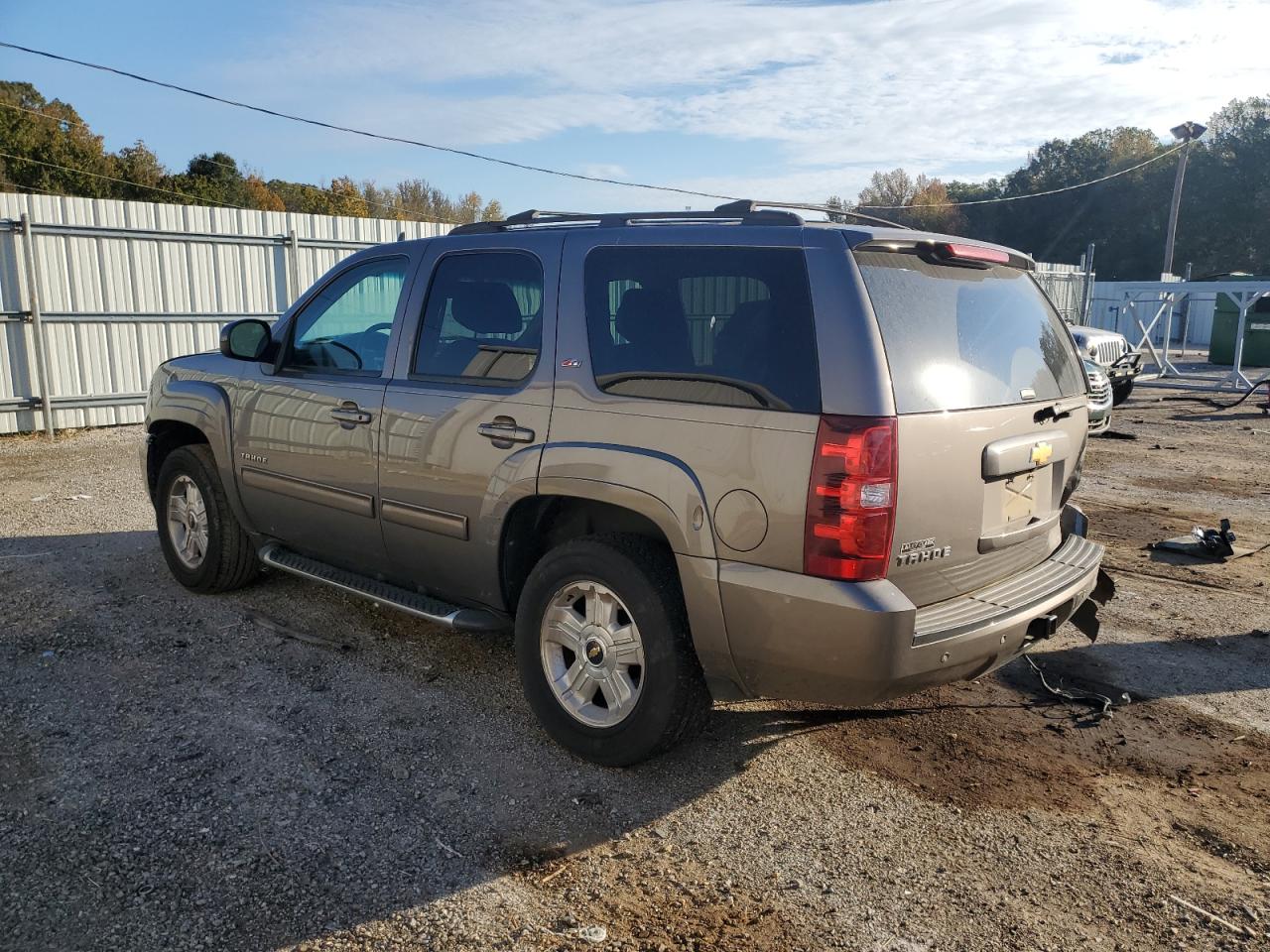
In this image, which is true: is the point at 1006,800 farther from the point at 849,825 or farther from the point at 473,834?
the point at 473,834

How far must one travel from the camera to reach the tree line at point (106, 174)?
40.3m

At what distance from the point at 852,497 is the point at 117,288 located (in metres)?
12.0

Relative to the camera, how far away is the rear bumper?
2994 mm

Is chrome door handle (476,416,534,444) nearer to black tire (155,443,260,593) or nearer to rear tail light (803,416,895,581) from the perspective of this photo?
rear tail light (803,416,895,581)

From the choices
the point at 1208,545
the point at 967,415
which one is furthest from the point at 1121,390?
the point at 967,415

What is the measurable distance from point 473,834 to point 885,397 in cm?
196

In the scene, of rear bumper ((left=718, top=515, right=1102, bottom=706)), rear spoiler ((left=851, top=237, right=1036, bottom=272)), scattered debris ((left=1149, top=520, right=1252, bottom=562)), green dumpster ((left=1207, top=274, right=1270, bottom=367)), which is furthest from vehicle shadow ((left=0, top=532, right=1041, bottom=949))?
green dumpster ((left=1207, top=274, right=1270, bottom=367))

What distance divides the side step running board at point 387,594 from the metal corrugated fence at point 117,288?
27.5ft

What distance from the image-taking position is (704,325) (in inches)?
135

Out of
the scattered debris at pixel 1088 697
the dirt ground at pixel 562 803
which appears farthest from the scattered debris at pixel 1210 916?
the scattered debris at pixel 1088 697

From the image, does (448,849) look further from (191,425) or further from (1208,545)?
(1208,545)

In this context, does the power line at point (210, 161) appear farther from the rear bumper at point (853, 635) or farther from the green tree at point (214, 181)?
the rear bumper at point (853, 635)

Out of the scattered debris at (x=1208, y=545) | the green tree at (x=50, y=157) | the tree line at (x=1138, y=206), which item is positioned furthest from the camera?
the tree line at (x=1138, y=206)

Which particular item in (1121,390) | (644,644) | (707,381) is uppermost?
(707,381)
